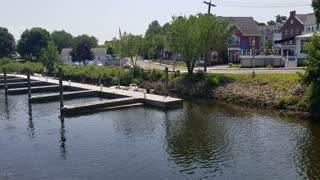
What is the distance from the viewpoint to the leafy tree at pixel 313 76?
108 feet

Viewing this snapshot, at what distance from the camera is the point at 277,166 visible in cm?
2120

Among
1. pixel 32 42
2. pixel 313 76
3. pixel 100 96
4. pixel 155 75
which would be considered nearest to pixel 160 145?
pixel 313 76

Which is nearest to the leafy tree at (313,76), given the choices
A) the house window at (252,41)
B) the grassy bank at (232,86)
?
the grassy bank at (232,86)

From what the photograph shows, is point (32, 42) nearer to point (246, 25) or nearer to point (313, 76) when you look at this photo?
point (246, 25)

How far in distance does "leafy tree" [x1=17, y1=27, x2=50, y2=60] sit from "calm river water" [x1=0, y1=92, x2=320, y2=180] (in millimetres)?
84425

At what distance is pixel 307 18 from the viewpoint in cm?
8412

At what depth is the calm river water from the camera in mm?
20625

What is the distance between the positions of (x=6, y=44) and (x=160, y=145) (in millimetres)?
102897

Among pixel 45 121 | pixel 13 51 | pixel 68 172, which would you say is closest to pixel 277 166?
pixel 68 172

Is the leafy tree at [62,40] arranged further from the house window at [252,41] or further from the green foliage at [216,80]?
the green foliage at [216,80]

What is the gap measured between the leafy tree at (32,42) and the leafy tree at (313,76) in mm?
96797

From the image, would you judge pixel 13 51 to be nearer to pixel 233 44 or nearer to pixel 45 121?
pixel 233 44

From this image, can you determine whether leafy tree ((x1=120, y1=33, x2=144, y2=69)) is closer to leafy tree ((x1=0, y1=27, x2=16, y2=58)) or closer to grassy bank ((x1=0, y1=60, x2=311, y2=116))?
grassy bank ((x1=0, y1=60, x2=311, y2=116))

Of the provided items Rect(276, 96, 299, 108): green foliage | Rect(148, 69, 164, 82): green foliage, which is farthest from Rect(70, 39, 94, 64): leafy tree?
Rect(276, 96, 299, 108): green foliage
